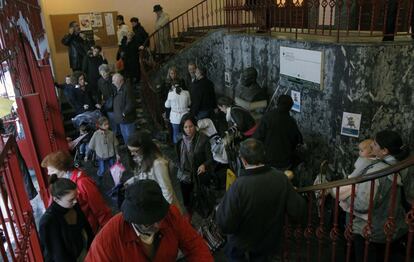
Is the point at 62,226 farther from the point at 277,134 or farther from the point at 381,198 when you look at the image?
the point at 277,134

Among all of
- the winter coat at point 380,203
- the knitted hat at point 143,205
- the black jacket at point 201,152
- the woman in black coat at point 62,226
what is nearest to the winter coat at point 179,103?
the black jacket at point 201,152

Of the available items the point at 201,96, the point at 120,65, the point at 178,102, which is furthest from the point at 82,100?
the point at 120,65

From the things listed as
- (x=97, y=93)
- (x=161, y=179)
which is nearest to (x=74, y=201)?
(x=161, y=179)

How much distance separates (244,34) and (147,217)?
6437mm

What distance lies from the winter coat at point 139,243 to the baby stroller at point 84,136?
447 cm

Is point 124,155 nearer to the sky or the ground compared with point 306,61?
nearer to the ground

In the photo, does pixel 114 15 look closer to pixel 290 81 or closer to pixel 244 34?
pixel 244 34

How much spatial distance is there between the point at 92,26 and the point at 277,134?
8.60m

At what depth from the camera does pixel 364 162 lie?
11.9ft

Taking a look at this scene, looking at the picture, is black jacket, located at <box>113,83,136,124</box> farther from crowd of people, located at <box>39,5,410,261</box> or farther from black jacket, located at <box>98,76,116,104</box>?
black jacket, located at <box>98,76,116,104</box>

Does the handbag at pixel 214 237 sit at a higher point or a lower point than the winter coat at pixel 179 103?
lower

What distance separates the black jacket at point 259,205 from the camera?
2857 millimetres

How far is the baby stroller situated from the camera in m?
6.41

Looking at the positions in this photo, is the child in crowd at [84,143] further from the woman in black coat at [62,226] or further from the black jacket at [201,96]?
the woman in black coat at [62,226]
